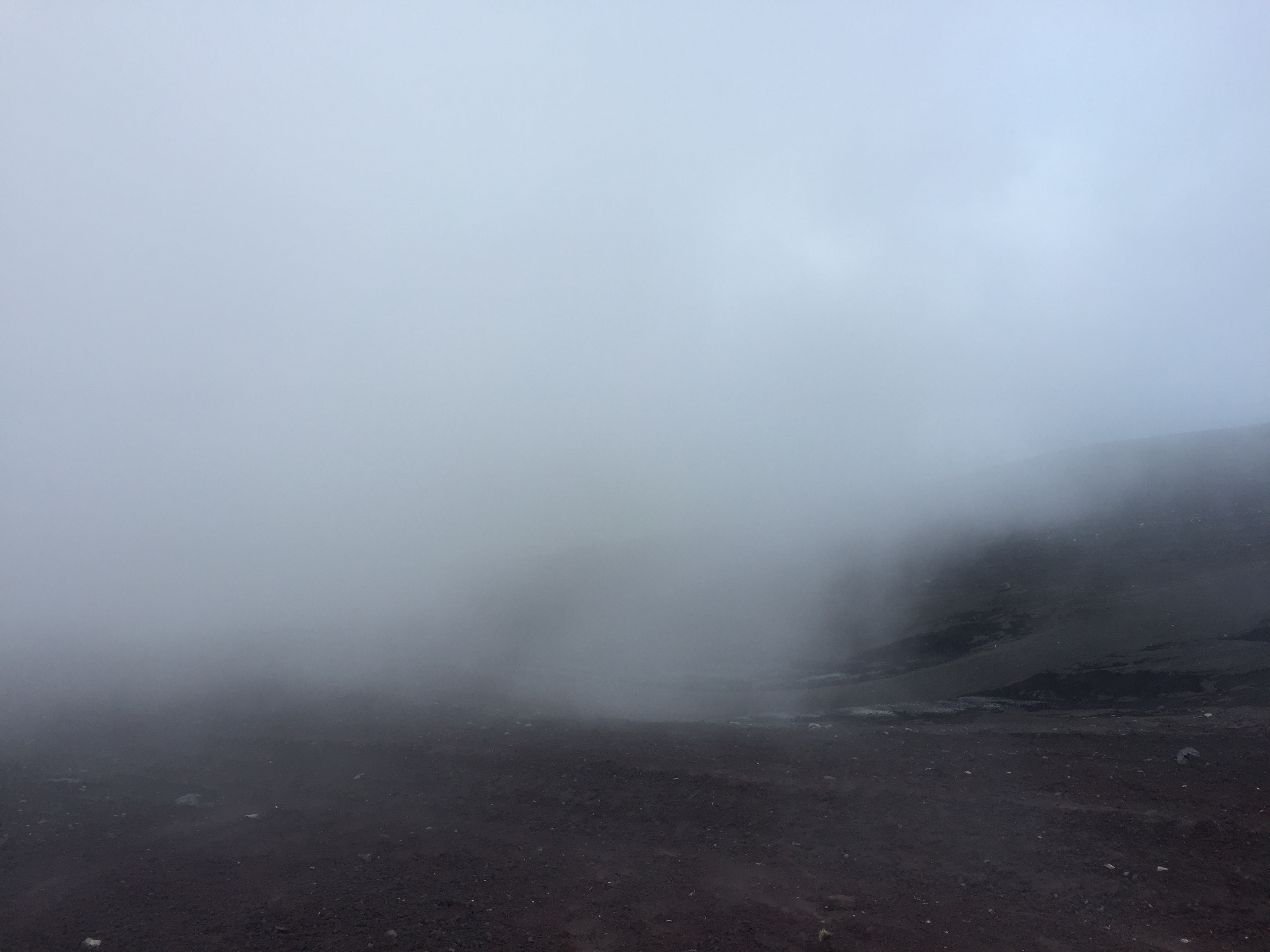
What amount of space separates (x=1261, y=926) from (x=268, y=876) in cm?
996

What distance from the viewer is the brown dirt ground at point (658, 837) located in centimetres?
772

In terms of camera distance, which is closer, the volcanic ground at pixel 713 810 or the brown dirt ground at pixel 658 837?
the brown dirt ground at pixel 658 837

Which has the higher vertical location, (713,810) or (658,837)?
(713,810)

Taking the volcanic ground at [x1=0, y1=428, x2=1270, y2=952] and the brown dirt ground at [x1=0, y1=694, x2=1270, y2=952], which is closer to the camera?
the brown dirt ground at [x1=0, y1=694, x2=1270, y2=952]

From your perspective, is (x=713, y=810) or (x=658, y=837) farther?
(x=713, y=810)

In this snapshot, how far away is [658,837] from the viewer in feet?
31.8

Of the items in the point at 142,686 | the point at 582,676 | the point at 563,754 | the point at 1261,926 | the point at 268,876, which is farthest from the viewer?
the point at 582,676

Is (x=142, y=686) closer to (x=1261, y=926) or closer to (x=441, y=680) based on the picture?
(x=441, y=680)

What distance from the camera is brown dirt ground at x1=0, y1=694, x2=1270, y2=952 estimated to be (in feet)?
25.3

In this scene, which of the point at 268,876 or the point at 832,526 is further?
the point at 832,526

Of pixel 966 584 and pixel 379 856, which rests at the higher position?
pixel 966 584

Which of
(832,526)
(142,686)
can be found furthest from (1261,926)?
(832,526)

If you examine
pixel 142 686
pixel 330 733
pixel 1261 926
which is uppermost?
pixel 142 686

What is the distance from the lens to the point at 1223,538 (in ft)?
64.7
